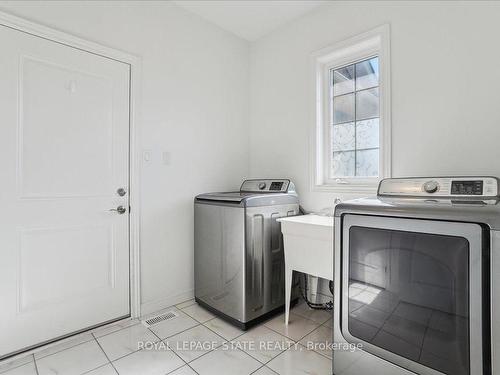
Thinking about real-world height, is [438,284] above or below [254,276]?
above

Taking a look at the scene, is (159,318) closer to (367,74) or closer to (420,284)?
(420,284)

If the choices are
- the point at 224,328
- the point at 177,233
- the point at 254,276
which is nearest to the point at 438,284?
the point at 254,276

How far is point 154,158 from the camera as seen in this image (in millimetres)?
2225

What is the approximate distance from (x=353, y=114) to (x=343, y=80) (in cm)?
32

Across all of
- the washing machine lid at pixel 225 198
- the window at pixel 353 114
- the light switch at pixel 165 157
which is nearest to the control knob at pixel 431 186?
the window at pixel 353 114

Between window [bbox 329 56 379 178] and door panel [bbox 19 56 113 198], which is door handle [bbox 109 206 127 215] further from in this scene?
window [bbox 329 56 379 178]

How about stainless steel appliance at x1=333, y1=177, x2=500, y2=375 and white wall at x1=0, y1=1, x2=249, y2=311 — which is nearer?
stainless steel appliance at x1=333, y1=177, x2=500, y2=375

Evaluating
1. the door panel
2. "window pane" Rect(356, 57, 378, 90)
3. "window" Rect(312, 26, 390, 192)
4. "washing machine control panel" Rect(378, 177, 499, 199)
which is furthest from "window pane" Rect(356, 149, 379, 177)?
the door panel

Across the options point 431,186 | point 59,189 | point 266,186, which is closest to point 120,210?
point 59,189

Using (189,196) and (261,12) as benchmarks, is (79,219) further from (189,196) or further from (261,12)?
(261,12)

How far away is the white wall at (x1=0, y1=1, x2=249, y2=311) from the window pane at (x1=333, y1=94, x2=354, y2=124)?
977 mm

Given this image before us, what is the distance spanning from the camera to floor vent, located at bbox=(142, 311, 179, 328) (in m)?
2.05

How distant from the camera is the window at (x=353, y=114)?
2.02 m

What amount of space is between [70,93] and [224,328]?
6.27ft
